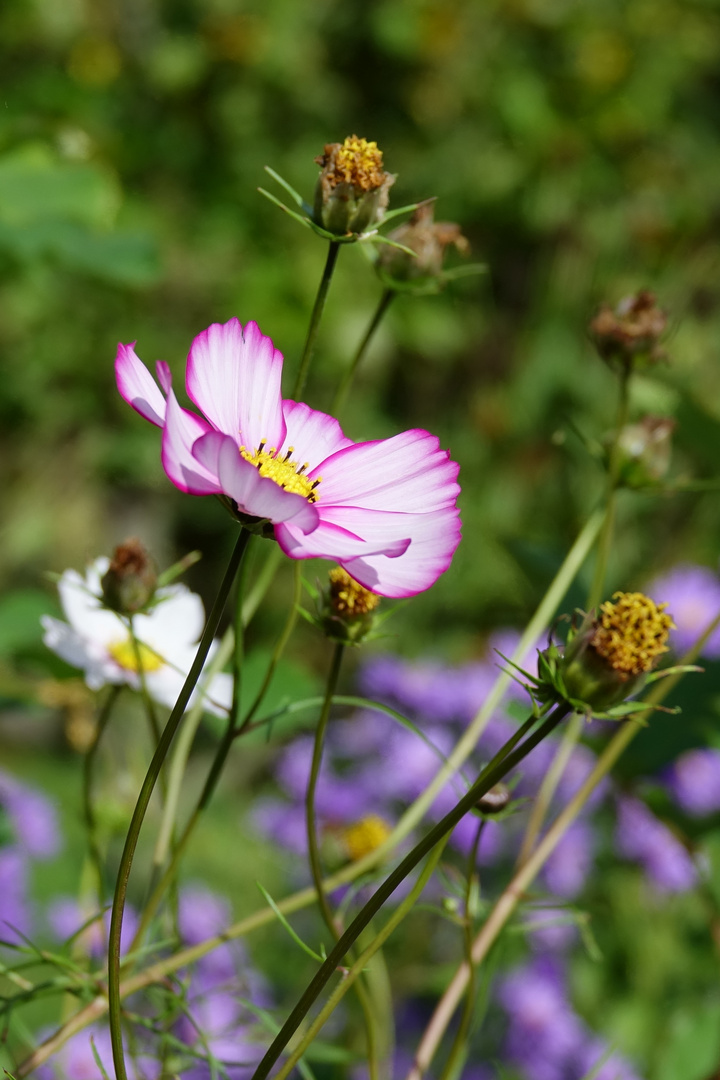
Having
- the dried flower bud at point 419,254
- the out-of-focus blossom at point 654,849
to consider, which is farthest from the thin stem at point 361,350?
the out-of-focus blossom at point 654,849

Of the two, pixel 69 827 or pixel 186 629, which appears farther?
pixel 69 827

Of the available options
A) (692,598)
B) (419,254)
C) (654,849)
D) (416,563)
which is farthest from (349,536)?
(654,849)

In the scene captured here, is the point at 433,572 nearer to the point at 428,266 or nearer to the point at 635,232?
the point at 428,266

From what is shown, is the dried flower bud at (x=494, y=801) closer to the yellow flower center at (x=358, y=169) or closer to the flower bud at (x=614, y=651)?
the flower bud at (x=614, y=651)

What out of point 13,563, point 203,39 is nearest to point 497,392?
point 203,39

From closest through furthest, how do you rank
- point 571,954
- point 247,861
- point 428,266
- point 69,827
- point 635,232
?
point 428,266
point 571,954
point 247,861
point 69,827
point 635,232

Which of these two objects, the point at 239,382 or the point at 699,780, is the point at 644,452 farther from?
the point at 699,780

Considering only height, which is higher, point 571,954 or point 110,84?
point 110,84

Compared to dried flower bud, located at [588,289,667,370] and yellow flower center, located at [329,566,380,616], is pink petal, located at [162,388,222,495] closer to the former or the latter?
yellow flower center, located at [329,566,380,616]

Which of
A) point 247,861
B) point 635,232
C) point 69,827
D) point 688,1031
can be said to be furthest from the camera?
point 635,232

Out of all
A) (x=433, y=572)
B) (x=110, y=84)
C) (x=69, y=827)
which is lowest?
(x=433, y=572)
